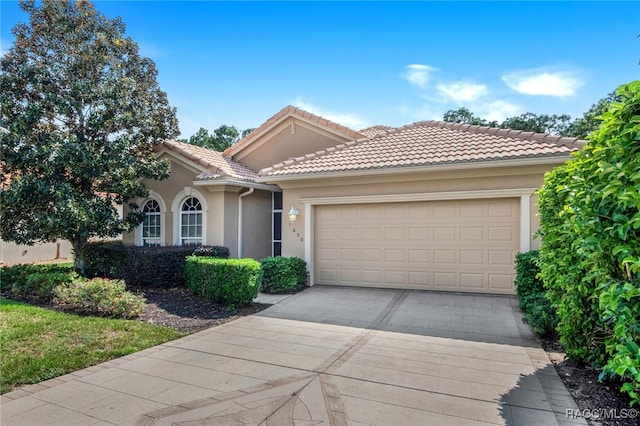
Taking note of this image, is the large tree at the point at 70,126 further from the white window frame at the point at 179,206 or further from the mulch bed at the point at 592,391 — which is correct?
the mulch bed at the point at 592,391

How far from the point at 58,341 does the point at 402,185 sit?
8420 mm

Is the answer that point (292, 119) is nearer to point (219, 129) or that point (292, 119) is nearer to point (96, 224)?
point (96, 224)

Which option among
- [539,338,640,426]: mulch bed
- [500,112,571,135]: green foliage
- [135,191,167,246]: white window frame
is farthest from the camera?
[500,112,571,135]: green foliage

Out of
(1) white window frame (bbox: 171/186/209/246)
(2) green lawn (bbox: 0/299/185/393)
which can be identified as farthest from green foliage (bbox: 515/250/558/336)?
(1) white window frame (bbox: 171/186/209/246)

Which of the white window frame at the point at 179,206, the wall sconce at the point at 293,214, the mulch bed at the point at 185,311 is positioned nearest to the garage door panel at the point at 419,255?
the wall sconce at the point at 293,214

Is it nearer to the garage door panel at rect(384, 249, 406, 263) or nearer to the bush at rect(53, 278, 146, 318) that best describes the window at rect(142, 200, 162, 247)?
the bush at rect(53, 278, 146, 318)

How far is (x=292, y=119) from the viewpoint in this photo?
1441cm

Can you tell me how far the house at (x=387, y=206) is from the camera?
29.0 ft

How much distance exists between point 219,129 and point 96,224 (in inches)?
1137

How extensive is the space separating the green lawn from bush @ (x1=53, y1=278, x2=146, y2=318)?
35 centimetres

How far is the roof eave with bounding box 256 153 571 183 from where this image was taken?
26.8 ft

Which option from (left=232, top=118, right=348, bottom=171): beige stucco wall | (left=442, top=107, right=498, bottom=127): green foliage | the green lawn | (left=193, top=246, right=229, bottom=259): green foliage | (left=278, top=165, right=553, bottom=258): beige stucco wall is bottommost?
A: the green lawn

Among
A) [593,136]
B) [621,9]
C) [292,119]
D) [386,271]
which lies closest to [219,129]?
[292,119]

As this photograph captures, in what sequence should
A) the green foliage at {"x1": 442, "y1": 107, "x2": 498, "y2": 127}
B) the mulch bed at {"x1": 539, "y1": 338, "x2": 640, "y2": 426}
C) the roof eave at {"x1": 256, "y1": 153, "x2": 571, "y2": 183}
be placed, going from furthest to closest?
the green foliage at {"x1": 442, "y1": 107, "x2": 498, "y2": 127} < the roof eave at {"x1": 256, "y1": 153, "x2": 571, "y2": 183} < the mulch bed at {"x1": 539, "y1": 338, "x2": 640, "y2": 426}
